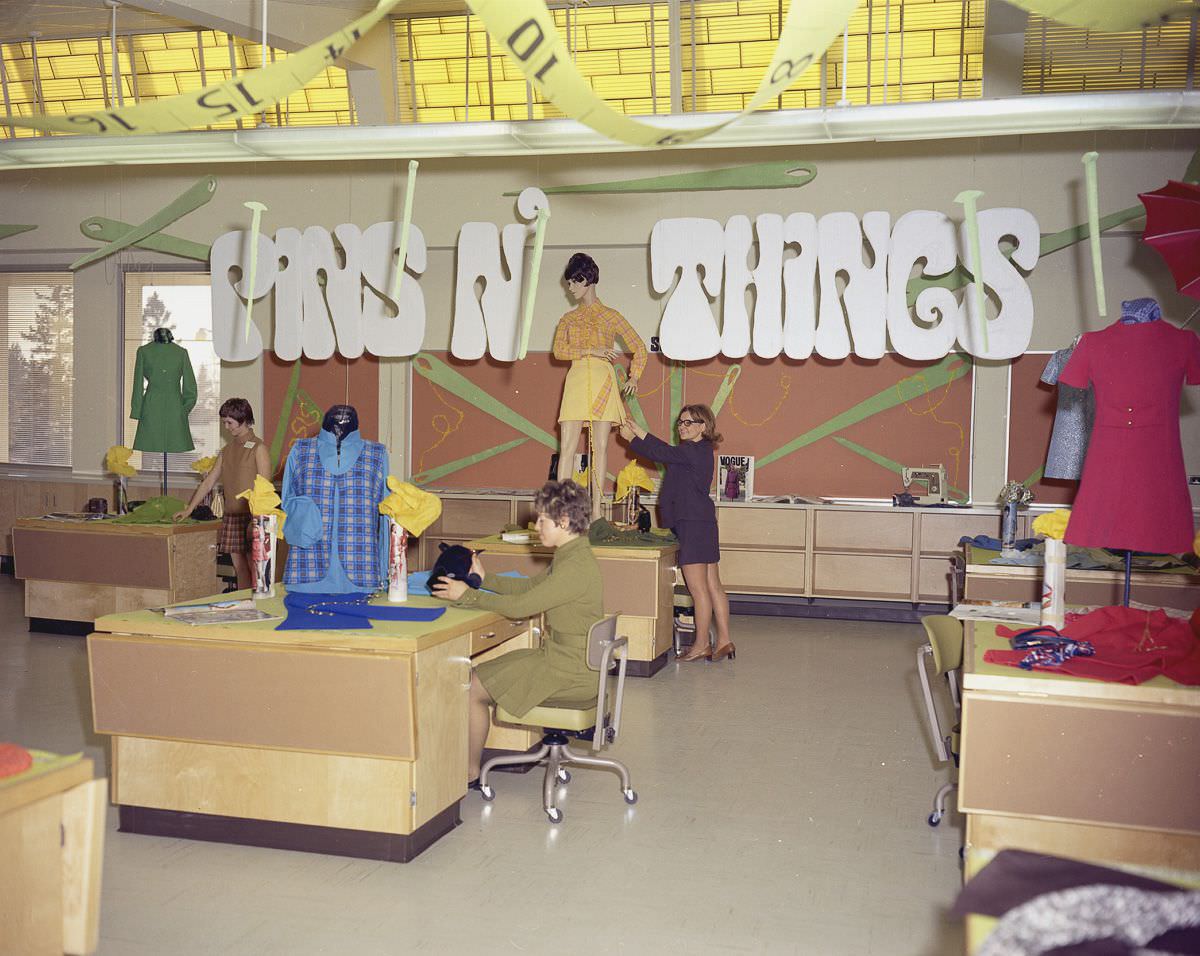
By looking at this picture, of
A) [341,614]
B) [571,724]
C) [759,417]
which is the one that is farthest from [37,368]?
[571,724]

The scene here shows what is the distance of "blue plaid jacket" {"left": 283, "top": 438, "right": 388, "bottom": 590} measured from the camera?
15.8 feet

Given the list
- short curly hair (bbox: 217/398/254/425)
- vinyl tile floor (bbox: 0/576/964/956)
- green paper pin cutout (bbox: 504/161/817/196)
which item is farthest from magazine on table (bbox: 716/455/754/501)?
short curly hair (bbox: 217/398/254/425)

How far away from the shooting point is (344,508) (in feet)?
15.8

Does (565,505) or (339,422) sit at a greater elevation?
(339,422)

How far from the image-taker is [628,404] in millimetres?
10172

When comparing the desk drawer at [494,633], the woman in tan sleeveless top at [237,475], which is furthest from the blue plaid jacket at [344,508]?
the woman in tan sleeveless top at [237,475]

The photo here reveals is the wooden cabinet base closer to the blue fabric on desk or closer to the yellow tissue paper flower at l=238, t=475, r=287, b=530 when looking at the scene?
the blue fabric on desk

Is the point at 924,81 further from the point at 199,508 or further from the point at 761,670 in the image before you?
the point at 199,508

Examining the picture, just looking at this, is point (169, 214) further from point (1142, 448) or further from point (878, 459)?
point (1142, 448)

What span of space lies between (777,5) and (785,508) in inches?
164

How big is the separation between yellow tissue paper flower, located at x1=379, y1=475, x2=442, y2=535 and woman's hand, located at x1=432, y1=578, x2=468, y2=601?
0.24 m

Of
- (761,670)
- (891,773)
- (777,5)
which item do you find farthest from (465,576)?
(777,5)

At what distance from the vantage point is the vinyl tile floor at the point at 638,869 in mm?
3410

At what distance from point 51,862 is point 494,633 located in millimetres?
2422
